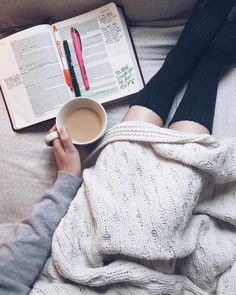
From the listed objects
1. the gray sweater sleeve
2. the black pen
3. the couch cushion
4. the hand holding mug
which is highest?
the couch cushion

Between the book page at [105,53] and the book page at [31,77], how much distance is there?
43 mm

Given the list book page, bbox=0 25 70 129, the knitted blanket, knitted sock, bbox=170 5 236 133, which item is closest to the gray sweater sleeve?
the knitted blanket

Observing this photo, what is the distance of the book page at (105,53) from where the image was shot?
0.99m

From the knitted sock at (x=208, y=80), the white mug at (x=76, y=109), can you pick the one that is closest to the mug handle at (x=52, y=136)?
the white mug at (x=76, y=109)

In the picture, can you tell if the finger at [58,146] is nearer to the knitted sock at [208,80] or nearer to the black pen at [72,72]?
the black pen at [72,72]

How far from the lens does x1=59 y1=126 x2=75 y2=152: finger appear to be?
0.89 meters

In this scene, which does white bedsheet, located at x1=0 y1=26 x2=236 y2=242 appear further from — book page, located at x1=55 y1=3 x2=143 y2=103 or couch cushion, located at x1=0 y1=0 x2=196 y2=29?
couch cushion, located at x1=0 y1=0 x2=196 y2=29

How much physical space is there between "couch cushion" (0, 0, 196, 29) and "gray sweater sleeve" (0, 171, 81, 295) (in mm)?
398

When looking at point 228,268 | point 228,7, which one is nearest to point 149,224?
point 228,268

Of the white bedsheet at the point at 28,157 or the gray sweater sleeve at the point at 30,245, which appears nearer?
the gray sweater sleeve at the point at 30,245

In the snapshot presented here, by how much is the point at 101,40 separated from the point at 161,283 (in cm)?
53

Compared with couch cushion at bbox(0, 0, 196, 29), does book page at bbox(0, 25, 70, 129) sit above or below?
below

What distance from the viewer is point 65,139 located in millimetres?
888

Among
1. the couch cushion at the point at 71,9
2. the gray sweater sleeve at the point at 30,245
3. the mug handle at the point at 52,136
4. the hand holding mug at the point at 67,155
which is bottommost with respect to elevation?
the gray sweater sleeve at the point at 30,245
